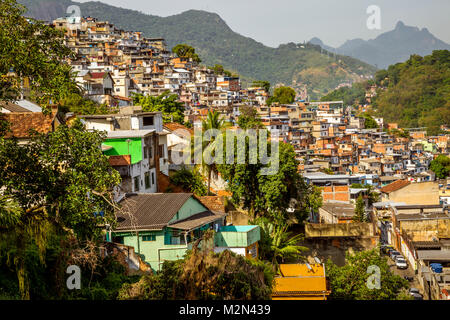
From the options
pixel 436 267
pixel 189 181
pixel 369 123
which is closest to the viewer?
pixel 189 181

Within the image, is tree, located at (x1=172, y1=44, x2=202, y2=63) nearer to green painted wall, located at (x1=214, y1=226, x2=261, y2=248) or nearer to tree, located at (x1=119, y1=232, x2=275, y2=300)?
green painted wall, located at (x1=214, y1=226, x2=261, y2=248)

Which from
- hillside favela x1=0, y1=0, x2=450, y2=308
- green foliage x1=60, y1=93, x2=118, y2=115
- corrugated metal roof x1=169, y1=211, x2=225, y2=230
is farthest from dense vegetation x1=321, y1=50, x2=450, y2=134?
corrugated metal roof x1=169, y1=211, x2=225, y2=230

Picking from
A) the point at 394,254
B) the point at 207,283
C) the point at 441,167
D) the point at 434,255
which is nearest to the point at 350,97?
the point at 441,167

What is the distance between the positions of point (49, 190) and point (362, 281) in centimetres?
1131

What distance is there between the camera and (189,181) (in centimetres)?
2202

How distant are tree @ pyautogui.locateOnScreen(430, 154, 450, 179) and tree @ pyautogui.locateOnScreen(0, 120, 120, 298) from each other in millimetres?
68982

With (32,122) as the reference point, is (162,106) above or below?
below

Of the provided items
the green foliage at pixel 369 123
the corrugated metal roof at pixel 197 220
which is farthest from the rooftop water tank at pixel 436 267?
the green foliage at pixel 369 123

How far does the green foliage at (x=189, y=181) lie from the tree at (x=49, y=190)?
11676 millimetres

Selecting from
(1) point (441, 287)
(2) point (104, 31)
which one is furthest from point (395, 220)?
(2) point (104, 31)

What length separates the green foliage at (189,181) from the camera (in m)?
21.8

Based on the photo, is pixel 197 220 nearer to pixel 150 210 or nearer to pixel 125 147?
pixel 150 210

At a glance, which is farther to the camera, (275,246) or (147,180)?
(147,180)

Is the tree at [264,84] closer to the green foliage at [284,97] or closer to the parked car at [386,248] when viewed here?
the green foliage at [284,97]
